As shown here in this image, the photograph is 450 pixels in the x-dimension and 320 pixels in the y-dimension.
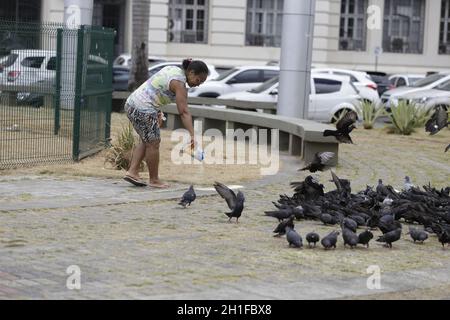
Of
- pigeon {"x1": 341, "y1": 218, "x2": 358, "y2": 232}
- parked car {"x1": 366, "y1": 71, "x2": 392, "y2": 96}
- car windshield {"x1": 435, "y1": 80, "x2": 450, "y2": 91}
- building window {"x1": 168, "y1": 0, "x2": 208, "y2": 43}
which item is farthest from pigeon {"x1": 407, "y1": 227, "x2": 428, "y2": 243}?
building window {"x1": 168, "y1": 0, "x2": 208, "y2": 43}

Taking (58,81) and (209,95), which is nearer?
(58,81)

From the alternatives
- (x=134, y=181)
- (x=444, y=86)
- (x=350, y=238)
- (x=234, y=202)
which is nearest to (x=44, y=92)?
(x=134, y=181)

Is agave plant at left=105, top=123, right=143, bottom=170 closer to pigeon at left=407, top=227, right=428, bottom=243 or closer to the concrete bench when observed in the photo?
the concrete bench

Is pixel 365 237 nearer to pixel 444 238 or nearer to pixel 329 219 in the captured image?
pixel 444 238

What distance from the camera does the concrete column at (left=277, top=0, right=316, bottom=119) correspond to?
19.7m

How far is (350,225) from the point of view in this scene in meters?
9.43

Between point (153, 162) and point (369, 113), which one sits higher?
point (369, 113)

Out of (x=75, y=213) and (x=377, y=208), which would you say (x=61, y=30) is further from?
(x=377, y=208)

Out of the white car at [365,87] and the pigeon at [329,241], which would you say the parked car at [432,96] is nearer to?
the white car at [365,87]

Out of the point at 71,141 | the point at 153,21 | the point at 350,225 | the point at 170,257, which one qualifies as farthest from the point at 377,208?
the point at 153,21

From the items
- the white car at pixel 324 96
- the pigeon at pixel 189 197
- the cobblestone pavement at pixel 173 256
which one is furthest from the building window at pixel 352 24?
the pigeon at pixel 189 197

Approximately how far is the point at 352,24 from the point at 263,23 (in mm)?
4169

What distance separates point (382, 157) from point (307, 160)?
8.12 feet

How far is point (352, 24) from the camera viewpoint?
48188 mm
